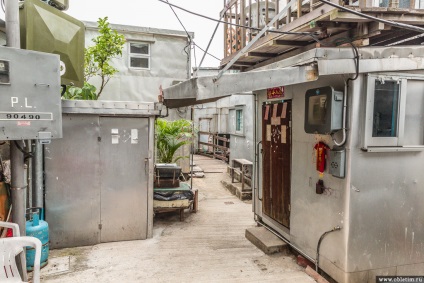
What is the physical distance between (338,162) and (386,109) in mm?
927

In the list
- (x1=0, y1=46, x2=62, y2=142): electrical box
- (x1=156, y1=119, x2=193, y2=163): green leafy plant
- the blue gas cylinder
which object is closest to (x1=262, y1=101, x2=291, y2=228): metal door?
(x1=156, y1=119, x2=193, y2=163): green leafy plant

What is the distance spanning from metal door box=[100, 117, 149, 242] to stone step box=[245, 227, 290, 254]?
2.10m

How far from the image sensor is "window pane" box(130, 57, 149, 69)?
1121cm

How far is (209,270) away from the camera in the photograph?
4.68m

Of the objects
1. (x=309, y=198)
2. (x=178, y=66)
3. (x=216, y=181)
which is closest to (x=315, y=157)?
(x=309, y=198)

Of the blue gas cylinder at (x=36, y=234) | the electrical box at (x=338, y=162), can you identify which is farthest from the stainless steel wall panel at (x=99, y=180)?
the electrical box at (x=338, y=162)

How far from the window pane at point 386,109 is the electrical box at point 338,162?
465mm

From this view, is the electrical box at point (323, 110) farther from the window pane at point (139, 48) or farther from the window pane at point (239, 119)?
the window pane at point (239, 119)

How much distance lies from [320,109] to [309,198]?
145cm

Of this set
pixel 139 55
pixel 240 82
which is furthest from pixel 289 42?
pixel 139 55

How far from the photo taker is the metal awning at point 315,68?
11.3 feet

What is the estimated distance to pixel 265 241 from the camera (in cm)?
540

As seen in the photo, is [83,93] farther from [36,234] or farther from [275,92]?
[275,92]

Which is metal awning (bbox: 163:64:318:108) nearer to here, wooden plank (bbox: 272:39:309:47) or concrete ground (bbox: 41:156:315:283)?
wooden plank (bbox: 272:39:309:47)
